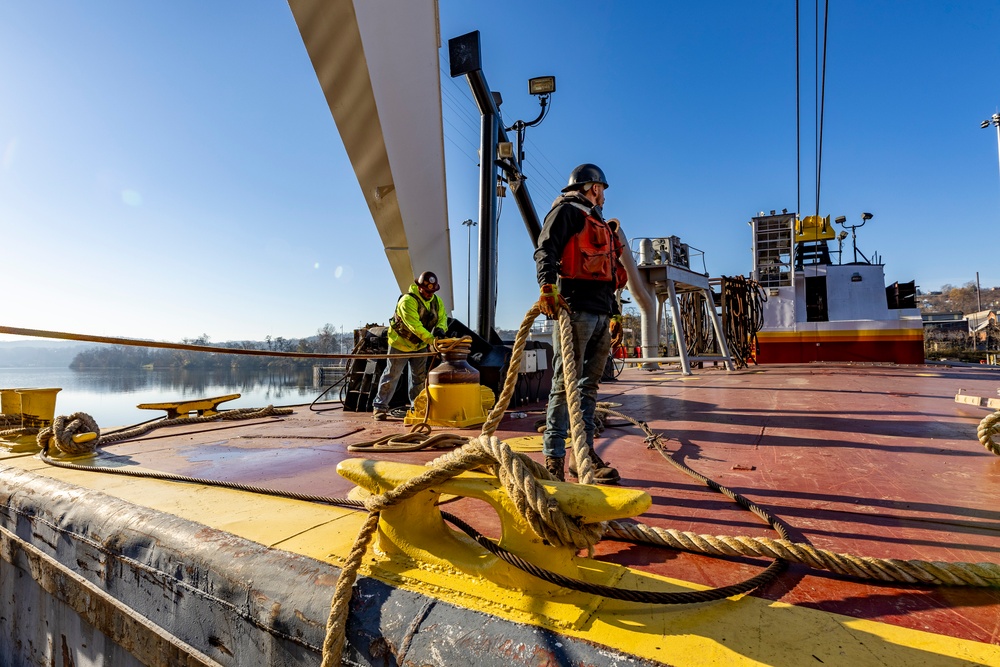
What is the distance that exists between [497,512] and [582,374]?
1370 mm

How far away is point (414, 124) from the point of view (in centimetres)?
702

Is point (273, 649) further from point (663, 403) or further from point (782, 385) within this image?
point (782, 385)

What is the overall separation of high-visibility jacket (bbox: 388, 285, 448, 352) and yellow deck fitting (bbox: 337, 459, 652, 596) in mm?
3463

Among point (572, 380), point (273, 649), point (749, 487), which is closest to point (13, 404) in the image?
point (273, 649)

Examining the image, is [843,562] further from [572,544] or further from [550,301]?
[550,301]

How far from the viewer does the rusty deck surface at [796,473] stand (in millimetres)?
1223

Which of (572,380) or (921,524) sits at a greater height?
(572,380)

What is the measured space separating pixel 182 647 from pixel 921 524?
254 cm

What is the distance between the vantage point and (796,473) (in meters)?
2.31

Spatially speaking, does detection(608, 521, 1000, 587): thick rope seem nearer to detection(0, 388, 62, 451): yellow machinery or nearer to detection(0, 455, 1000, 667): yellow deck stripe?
detection(0, 455, 1000, 667): yellow deck stripe

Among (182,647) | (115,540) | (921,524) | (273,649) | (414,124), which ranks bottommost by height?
(182,647)

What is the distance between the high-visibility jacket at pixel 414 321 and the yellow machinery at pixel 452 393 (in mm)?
681

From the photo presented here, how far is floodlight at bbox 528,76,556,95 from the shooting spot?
9023 millimetres

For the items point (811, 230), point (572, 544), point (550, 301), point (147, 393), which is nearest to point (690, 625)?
point (572, 544)
